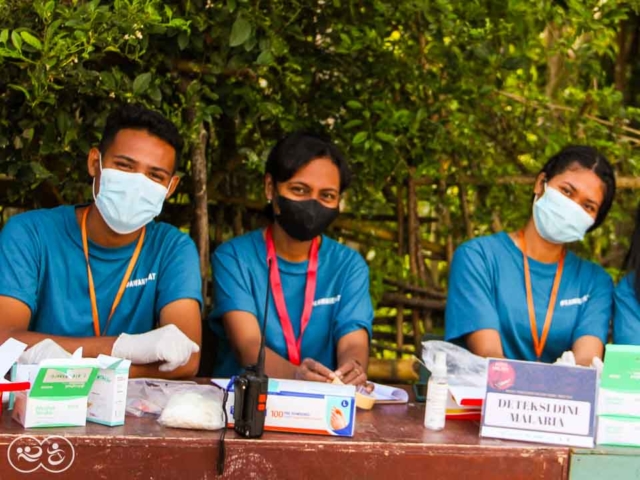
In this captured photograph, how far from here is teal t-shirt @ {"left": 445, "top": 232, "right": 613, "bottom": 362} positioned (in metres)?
3.40

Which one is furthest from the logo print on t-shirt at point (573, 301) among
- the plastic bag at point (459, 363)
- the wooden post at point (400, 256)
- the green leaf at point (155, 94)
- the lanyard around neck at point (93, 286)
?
the green leaf at point (155, 94)

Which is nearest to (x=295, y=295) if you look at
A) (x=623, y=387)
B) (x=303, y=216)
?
(x=303, y=216)

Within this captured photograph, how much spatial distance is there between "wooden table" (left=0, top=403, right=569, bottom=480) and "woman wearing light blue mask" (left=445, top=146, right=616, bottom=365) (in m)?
1.06

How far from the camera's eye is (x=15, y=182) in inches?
144

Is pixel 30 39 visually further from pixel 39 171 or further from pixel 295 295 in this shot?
pixel 295 295

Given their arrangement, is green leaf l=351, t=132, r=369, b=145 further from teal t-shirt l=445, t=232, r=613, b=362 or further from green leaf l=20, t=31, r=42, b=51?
green leaf l=20, t=31, r=42, b=51

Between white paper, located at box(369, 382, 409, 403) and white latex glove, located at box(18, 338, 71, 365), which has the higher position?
white latex glove, located at box(18, 338, 71, 365)

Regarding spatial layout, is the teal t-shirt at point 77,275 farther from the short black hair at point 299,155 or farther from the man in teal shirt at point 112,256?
the short black hair at point 299,155

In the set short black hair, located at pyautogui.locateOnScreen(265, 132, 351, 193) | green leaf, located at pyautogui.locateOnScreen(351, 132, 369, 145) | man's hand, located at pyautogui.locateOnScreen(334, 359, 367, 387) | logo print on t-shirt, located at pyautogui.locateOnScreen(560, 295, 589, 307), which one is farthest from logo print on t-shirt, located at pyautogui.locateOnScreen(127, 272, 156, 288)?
logo print on t-shirt, located at pyautogui.locateOnScreen(560, 295, 589, 307)

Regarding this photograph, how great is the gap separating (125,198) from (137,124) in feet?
0.96

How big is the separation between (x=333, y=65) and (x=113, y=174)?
1.33 m

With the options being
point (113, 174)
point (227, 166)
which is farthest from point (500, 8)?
point (113, 174)

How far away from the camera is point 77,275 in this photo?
10.4ft

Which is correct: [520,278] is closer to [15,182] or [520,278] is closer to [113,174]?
[113,174]
